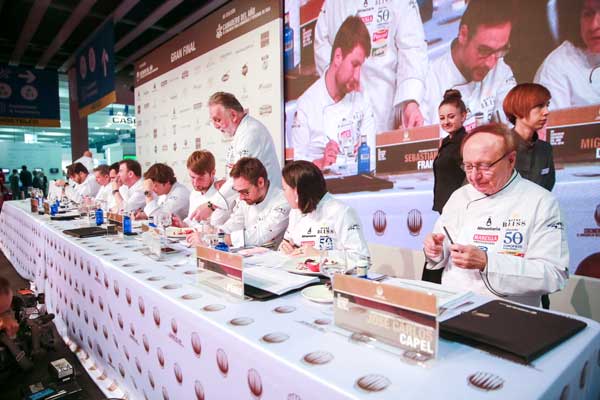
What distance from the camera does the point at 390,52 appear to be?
2.89 m

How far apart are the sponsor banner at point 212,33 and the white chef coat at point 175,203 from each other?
1.88 metres

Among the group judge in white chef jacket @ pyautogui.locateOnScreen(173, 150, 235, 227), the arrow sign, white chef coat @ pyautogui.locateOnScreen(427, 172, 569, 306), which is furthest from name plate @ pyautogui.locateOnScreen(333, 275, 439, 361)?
the arrow sign

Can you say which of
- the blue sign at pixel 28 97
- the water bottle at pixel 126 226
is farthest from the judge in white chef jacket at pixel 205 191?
the blue sign at pixel 28 97

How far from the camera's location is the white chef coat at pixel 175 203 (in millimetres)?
3088

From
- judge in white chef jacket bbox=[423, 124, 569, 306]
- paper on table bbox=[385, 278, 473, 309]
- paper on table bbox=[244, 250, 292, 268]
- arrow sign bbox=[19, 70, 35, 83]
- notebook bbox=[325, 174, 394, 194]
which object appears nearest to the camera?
paper on table bbox=[385, 278, 473, 309]

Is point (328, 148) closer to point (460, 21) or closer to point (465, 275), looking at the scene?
point (460, 21)

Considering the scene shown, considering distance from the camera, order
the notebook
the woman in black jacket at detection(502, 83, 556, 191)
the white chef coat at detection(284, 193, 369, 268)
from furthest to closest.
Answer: the notebook < the woman in black jacket at detection(502, 83, 556, 191) < the white chef coat at detection(284, 193, 369, 268)

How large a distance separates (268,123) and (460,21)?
2.15 m

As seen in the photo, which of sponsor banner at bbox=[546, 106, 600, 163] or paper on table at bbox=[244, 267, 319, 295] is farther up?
sponsor banner at bbox=[546, 106, 600, 163]

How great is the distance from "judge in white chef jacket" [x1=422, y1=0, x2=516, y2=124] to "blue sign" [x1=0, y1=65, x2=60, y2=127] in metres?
7.68

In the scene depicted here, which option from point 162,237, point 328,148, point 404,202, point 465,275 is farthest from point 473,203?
point 328,148

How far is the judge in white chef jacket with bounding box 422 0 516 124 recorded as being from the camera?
223 centimetres

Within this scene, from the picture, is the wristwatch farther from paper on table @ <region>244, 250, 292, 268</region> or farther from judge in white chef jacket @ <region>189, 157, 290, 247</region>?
paper on table @ <region>244, 250, 292, 268</region>

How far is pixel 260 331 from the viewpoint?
81 cm
